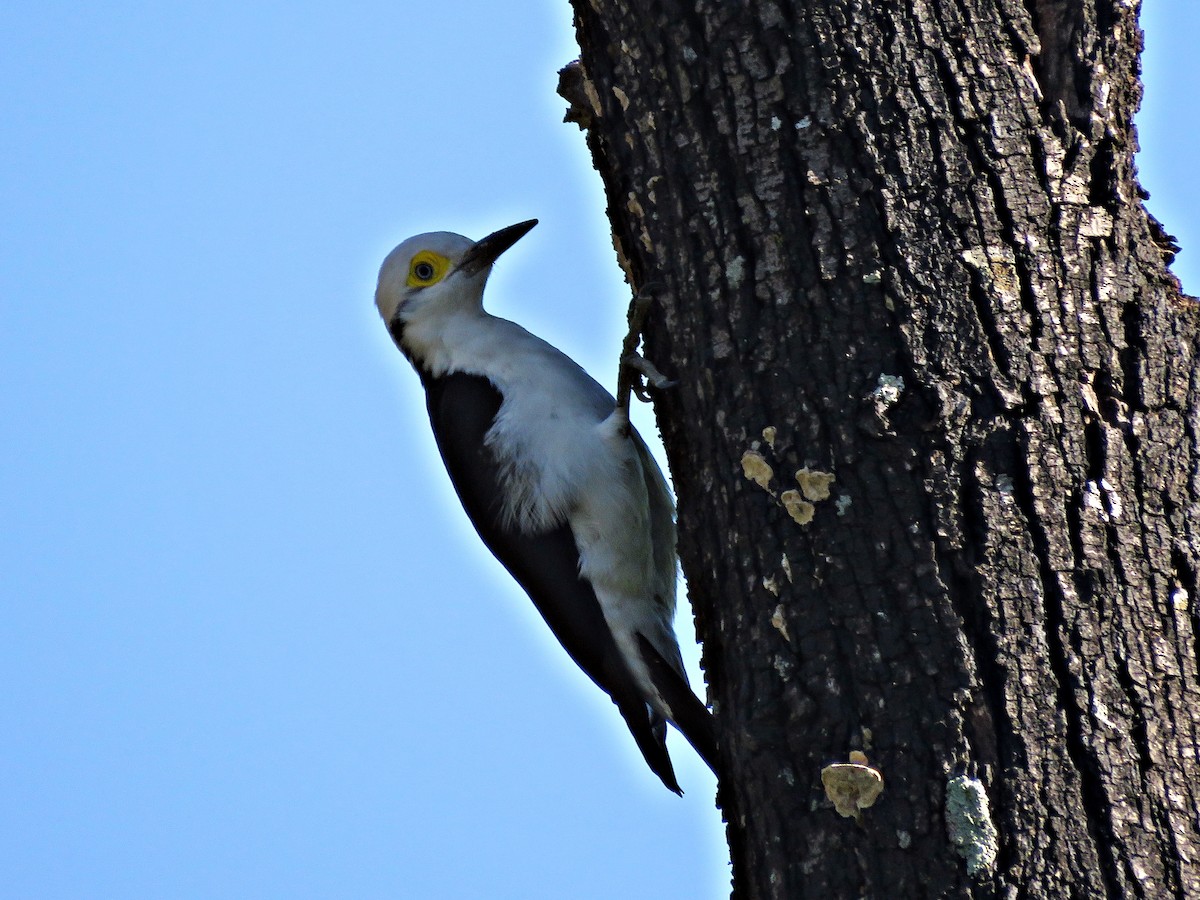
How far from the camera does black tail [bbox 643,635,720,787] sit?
3.85 meters

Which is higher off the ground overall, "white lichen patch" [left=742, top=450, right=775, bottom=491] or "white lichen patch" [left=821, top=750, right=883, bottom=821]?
"white lichen patch" [left=742, top=450, right=775, bottom=491]

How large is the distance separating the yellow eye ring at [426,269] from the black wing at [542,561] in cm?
65

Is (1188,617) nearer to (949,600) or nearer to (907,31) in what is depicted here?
(949,600)

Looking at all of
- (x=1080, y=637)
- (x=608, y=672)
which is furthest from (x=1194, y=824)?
(x=608, y=672)

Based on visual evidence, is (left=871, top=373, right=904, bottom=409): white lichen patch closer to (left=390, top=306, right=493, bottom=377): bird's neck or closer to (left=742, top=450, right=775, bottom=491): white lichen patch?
(left=742, top=450, right=775, bottom=491): white lichen patch

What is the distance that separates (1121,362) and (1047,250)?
0.25 m

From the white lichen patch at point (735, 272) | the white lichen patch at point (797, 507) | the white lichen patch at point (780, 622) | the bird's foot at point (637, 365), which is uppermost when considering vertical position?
the bird's foot at point (637, 365)

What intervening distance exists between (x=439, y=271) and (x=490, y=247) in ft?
0.75

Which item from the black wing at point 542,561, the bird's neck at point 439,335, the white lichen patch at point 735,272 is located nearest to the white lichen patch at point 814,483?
the white lichen patch at point 735,272

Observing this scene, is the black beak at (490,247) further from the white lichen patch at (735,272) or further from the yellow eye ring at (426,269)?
the white lichen patch at (735,272)

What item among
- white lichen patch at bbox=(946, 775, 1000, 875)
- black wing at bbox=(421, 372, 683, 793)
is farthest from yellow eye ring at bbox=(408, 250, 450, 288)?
white lichen patch at bbox=(946, 775, 1000, 875)

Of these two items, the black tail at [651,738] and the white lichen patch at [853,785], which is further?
the black tail at [651,738]

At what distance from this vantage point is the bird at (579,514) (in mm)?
4121

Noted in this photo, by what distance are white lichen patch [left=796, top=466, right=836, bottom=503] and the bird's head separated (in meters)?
2.80
